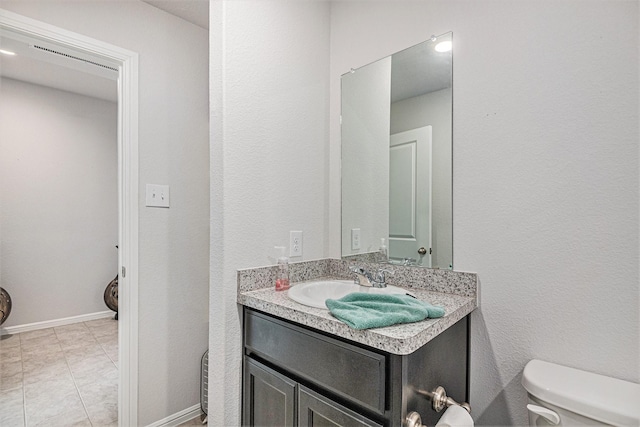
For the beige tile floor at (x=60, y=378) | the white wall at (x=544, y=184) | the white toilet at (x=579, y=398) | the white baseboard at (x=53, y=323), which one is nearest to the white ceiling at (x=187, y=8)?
the white wall at (x=544, y=184)

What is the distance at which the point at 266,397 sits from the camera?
123 cm

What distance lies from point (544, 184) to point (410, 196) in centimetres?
51

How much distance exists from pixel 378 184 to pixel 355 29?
795mm

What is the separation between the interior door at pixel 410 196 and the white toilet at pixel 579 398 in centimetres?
54

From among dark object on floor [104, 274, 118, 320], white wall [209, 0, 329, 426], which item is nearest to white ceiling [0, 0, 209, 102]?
white wall [209, 0, 329, 426]

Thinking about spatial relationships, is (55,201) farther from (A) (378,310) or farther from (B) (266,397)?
(A) (378,310)

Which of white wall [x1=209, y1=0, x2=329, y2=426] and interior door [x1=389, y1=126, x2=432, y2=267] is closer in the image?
white wall [x1=209, y1=0, x2=329, y2=426]

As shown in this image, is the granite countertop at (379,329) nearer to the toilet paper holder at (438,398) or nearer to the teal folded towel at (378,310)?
the teal folded towel at (378,310)

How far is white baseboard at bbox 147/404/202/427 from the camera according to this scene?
72.1 inches

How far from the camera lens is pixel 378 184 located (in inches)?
63.3

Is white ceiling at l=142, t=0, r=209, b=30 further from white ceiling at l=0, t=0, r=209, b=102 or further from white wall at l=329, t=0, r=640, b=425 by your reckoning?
white wall at l=329, t=0, r=640, b=425

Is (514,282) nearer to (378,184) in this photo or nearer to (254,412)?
(378,184)

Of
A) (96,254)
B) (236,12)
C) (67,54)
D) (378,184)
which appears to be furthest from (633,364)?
(96,254)

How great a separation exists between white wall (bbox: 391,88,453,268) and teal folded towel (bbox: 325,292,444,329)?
366mm
